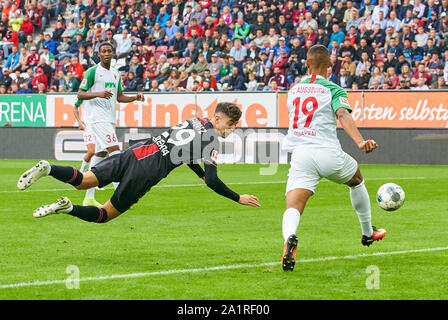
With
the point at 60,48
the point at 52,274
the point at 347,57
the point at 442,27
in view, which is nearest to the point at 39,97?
the point at 60,48

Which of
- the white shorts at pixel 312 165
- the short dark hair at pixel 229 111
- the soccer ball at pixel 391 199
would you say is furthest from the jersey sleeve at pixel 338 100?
the soccer ball at pixel 391 199

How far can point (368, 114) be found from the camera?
78.8ft

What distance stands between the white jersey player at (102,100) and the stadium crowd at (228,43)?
12.2 metres

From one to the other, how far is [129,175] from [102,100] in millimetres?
5729

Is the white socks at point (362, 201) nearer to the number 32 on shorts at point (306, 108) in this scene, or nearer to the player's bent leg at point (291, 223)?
the player's bent leg at point (291, 223)

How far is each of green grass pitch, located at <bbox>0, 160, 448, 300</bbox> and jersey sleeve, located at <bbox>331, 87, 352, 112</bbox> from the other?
1399mm

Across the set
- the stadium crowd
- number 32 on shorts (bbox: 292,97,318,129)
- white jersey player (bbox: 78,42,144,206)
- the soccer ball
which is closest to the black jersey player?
number 32 on shorts (bbox: 292,97,318,129)

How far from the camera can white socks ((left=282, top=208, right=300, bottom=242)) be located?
7041 mm

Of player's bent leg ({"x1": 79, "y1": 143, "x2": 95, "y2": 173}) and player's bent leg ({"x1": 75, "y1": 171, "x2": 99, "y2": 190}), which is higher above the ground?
player's bent leg ({"x1": 75, "y1": 171, "x2": 99, "y2": 190})

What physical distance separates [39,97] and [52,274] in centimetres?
2211

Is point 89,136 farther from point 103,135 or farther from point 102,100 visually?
point 102,100

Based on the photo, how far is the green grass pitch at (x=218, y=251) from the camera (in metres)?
6.28

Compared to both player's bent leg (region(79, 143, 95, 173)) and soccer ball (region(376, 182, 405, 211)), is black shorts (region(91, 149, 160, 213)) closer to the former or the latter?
soccer ball (region(376, 182, 405, 211))

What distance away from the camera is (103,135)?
1330cm
